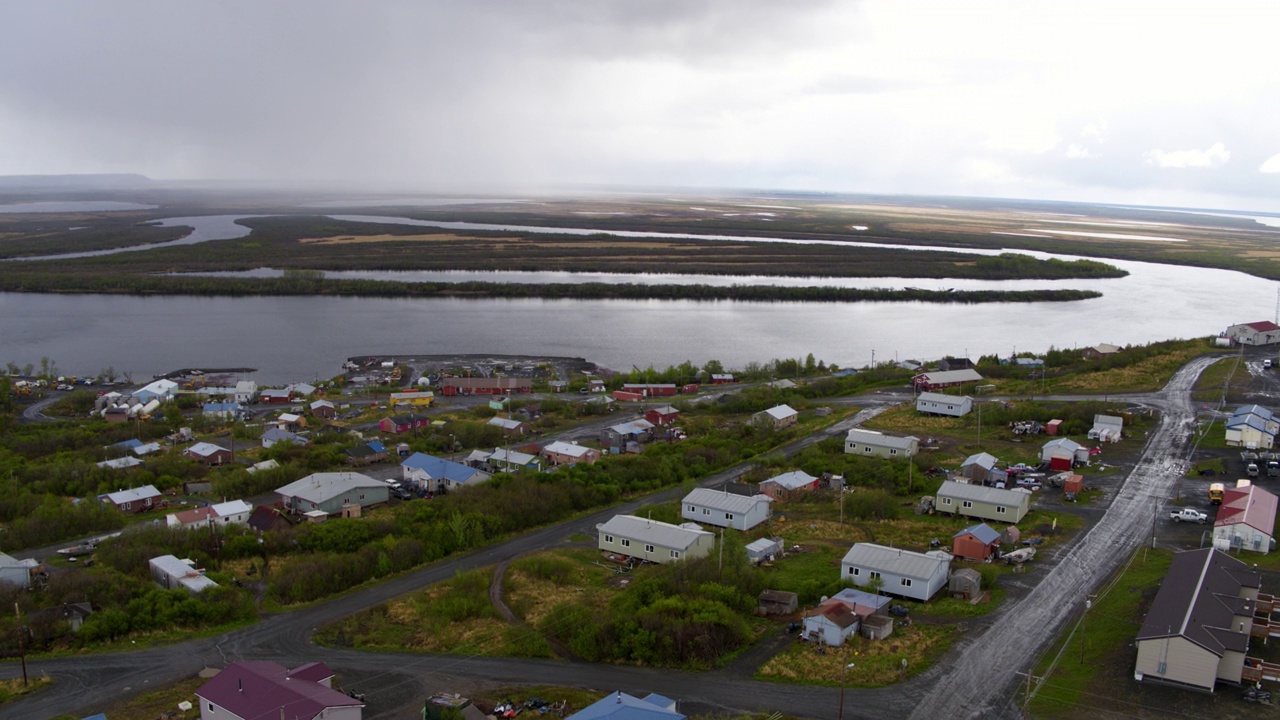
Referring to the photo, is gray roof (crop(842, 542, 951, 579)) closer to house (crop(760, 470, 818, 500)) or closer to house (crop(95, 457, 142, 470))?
house (crop(760, 470, 818, 500))

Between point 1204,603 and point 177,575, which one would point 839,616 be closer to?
point 1204,603


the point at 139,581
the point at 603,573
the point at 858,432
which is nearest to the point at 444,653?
the point at 603,573

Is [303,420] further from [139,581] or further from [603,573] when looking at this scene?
[603,573]

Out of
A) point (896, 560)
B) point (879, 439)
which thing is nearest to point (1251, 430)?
point (879, 439)

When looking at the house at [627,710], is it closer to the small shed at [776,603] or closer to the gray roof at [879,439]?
the small shed at [776,603]

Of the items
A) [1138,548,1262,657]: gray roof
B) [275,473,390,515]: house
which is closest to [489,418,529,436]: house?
[275,473,390,515]: house

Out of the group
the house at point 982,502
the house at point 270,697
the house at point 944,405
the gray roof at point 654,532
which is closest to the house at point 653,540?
the gray roof at point 654,532
